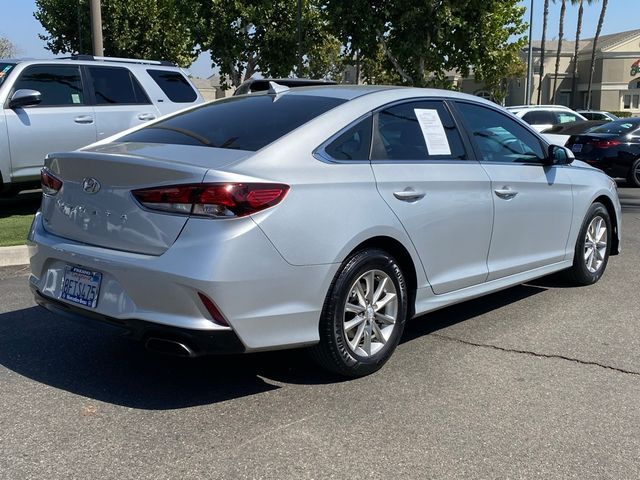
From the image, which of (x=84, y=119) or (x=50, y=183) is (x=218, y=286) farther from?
(x=84, y=119)

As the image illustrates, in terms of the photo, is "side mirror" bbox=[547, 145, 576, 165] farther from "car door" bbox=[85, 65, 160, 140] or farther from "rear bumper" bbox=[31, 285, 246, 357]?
"car door" bbox=[85, 65, 160, 140]

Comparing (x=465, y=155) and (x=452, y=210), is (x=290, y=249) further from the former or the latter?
(x=465, y=155)

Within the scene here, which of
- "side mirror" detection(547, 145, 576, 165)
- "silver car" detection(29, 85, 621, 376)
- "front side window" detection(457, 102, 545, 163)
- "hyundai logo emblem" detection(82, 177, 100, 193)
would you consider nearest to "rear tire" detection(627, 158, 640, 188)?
"side mirror" detection(547, 145, 576, 165)

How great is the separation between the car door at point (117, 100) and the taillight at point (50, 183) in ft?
16.6

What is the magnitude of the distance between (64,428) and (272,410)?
3.34ft

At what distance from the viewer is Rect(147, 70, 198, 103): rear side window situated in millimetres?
9945

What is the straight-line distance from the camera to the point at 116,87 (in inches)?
371

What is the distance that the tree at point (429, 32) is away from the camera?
73.9 feet

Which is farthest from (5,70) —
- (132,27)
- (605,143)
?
(132,27)

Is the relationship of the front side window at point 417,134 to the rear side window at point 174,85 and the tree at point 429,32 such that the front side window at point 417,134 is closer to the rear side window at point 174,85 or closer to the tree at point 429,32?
the rear side window at point 174,85

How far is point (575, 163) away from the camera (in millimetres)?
6145

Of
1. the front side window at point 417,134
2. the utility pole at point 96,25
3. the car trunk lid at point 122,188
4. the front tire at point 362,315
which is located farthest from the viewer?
the utility pole at point 96,25

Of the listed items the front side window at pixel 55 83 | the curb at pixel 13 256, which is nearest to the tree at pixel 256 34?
the front side window at pixel 55 83

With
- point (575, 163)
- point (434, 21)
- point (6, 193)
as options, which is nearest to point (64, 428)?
point (575, 163)
